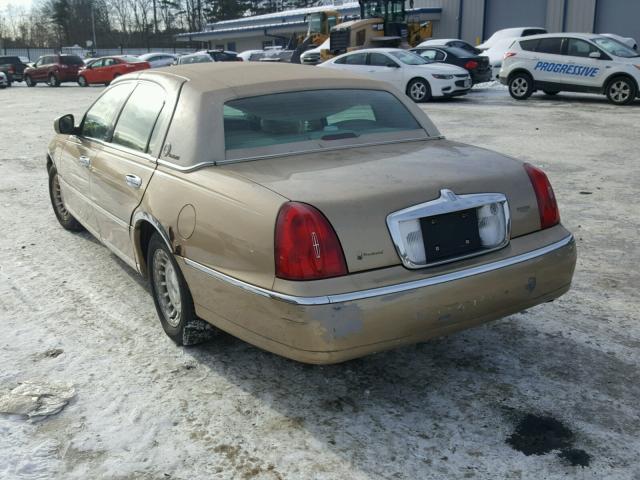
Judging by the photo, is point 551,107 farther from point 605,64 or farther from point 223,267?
point 223,267

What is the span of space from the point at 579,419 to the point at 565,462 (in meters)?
0.37

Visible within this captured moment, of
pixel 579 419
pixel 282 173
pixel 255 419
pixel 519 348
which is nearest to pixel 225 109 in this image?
pixel 282 173

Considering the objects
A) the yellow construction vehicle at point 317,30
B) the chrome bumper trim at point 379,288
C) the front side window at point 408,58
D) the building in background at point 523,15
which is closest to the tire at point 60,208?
the chrome bumper trim at point 379,288

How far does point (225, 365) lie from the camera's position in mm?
3635

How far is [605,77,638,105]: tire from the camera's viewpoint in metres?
15.8

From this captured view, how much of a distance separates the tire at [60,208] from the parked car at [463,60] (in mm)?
16519

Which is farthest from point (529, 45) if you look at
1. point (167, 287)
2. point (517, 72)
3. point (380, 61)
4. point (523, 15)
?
point (523, 15)

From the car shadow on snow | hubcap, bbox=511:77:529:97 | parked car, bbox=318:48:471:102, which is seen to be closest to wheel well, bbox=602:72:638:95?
hubcap, bbox=511:77:529:97

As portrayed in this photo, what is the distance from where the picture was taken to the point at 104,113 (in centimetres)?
486

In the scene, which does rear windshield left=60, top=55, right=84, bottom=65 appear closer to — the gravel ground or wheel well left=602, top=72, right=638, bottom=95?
wheel well left=602, top=72, right=638, bottom=95

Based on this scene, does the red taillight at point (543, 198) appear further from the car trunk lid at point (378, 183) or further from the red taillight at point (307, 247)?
the red taillight at point (307, 247)

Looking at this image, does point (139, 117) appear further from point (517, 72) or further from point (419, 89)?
point (517, 72)

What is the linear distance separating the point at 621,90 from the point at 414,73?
206 inches

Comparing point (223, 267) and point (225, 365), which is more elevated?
point (223, 267)
